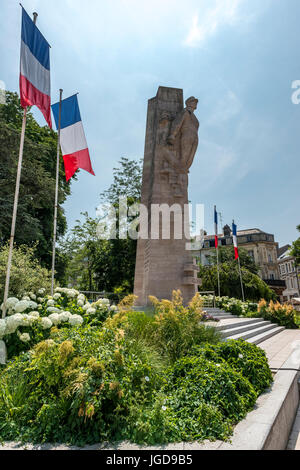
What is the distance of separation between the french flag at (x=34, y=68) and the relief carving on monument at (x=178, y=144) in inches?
248

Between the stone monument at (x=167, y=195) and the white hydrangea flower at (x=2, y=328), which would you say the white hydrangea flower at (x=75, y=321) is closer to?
the white hydrangea flower at (x=2, y=328)

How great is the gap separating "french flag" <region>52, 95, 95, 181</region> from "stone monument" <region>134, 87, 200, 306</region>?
4323 millimetres

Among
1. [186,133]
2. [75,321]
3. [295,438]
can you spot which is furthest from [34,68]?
[295,438]

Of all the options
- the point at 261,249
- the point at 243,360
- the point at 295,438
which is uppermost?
the point at 261,249

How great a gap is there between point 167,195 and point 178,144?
2.58 meters

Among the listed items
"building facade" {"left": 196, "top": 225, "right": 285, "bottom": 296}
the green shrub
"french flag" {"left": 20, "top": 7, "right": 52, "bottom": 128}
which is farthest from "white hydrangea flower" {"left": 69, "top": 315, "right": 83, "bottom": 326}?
"building facade" {"left": 196, "top": 225, "right": 285, "bottom": 296}

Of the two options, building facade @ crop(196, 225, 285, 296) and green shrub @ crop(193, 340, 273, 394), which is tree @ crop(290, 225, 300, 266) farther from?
green shrub @ crop(193, 340, 273, 394)

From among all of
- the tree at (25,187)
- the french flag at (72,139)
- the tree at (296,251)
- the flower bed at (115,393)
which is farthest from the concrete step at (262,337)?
the tree at (296,251)

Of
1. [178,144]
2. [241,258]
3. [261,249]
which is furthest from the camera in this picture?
[261,249]

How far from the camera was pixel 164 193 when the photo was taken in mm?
11914

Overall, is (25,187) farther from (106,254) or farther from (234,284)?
(234,284)

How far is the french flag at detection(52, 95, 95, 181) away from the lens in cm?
793

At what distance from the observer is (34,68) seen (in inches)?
249
